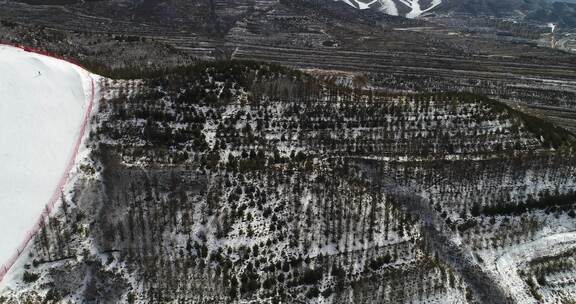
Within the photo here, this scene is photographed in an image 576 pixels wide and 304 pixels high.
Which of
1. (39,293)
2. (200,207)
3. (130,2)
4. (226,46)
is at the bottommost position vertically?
(39,293)

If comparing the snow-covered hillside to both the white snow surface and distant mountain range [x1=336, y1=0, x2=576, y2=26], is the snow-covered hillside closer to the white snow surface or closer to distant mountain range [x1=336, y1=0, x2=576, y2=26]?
distant mountain range [x1=336, y1=0, x2=576, y2=26]

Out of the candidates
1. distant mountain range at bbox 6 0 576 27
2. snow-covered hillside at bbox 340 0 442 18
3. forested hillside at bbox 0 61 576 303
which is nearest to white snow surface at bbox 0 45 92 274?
forested hillside at bbox 0 61 576 303

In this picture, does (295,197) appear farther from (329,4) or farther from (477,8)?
(477,8)

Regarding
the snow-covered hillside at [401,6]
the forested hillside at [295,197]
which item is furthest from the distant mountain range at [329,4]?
the forested hillside at [295,197]

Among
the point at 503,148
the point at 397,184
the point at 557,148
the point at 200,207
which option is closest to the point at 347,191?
the point at 397,184

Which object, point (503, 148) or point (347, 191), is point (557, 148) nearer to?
point (503, 148)

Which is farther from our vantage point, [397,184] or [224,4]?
[224,4]
